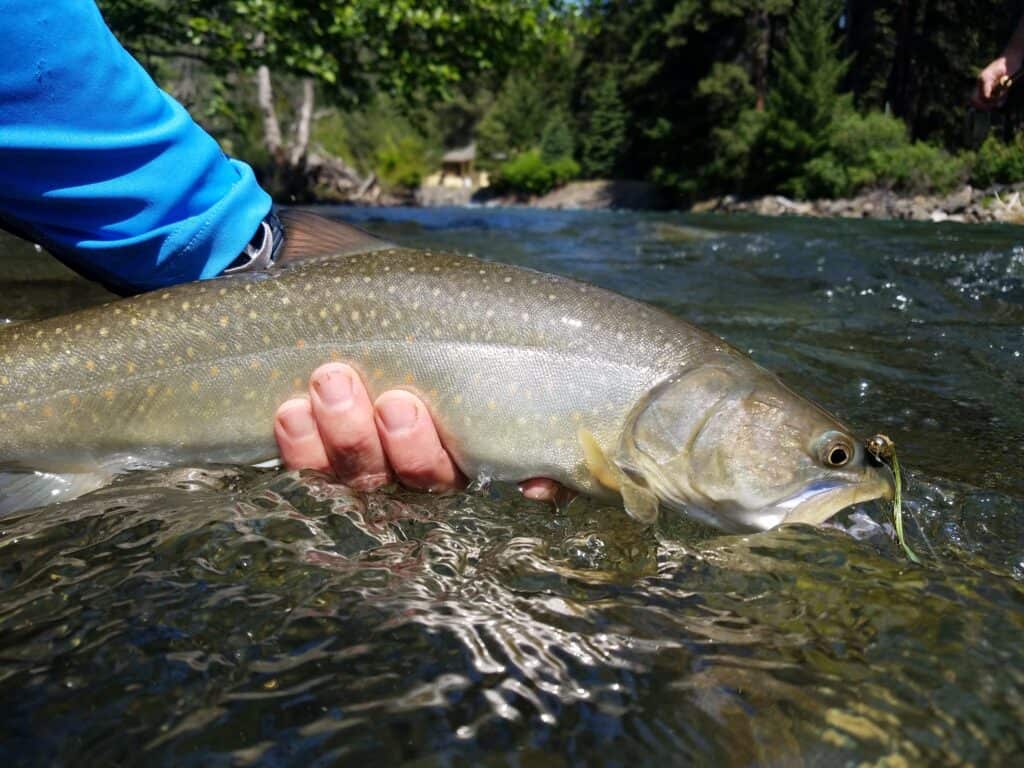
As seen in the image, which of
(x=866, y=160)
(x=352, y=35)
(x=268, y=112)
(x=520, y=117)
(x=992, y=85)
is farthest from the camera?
(x=520, y=117)

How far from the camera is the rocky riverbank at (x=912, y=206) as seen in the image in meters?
22.8

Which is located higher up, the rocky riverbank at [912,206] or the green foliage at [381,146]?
the green foliage at [381,146]

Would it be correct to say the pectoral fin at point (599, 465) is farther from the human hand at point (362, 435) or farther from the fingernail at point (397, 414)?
the fingernail at point (397, 414)

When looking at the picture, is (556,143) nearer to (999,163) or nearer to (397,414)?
(999,163)

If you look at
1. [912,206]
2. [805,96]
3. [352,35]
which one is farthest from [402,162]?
[352,35]

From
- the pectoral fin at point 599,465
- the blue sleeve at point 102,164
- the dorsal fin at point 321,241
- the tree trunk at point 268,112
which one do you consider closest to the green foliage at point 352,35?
the tree trunk at point 268,112

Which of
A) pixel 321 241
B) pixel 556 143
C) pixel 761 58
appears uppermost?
pixel 761 58

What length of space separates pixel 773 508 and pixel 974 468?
1.54 meters

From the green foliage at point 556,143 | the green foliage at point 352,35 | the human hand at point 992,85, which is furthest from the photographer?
the green foliage at point 556,143

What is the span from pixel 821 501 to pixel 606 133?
58.3 m

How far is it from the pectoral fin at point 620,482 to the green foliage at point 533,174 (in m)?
53.8


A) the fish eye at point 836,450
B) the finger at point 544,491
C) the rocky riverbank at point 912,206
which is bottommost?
the finger at point 544,491

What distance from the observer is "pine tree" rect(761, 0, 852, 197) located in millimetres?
37875

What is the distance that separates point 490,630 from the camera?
1903 mm
